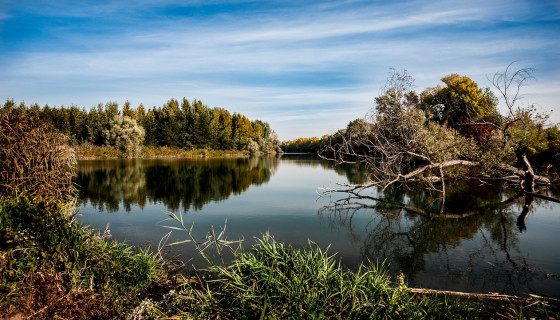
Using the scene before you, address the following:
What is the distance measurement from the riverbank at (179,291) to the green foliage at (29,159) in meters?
2.97

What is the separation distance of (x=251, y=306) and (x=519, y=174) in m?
16.5

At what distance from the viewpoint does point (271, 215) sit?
11.8 meters

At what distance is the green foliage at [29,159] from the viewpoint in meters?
6.78

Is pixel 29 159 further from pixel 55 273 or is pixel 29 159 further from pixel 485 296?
pixel 485 296

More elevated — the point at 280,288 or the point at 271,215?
the point at 280,288

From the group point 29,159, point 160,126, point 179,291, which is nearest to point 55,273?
point 179,291

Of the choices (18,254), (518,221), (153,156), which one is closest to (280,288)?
(18,254)

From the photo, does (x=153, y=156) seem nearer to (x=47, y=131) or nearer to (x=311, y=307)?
(x=47, y=131)

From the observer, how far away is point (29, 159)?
7.08m

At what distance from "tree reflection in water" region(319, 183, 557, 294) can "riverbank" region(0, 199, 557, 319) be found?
4.77 ft

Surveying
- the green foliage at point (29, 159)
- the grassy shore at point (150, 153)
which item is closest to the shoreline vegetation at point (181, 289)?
the green foliage at point (29, 159)

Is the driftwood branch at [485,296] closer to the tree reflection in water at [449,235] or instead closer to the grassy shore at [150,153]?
the tree reflection in water at [449,235]

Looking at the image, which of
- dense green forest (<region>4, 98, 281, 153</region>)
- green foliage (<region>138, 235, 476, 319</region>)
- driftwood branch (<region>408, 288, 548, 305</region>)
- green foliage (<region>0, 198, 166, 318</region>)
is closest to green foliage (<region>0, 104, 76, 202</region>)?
green foliage (<region>0, 198, 166, 318</region>)

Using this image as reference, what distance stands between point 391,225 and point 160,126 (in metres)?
57.1
